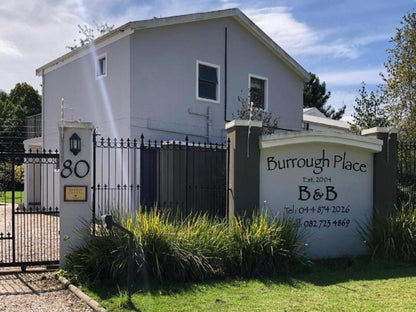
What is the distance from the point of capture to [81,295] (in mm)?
6301

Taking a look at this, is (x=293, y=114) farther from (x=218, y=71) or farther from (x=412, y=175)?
(x=412, y=175)

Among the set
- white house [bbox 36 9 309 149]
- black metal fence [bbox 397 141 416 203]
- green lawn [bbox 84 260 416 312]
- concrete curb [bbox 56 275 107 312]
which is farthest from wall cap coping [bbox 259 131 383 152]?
white house [bbox 36 9 309 149]

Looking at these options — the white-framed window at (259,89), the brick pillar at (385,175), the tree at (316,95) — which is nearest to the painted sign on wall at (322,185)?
the brick pillar at (385,175)

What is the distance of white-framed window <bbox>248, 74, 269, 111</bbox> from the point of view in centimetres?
1590

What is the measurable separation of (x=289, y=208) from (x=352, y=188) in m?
1.66

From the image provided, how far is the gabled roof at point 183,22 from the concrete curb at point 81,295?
26.2 feet

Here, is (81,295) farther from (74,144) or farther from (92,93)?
(92,93)

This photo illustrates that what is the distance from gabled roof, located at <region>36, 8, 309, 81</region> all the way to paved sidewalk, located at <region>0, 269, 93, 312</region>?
7.76 meters

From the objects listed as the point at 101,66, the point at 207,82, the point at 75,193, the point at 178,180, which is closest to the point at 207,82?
the point at 207,82

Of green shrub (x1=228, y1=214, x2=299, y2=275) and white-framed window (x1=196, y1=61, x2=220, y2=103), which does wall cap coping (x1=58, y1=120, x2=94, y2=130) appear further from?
white-framed window (x1=196, y1=61, x2=220, y2=103)

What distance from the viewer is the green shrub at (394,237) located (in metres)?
8.56

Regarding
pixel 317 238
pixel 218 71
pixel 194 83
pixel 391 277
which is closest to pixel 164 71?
pixel 194 83

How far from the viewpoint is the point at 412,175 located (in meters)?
11.4

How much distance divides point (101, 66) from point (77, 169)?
23.9 feet
